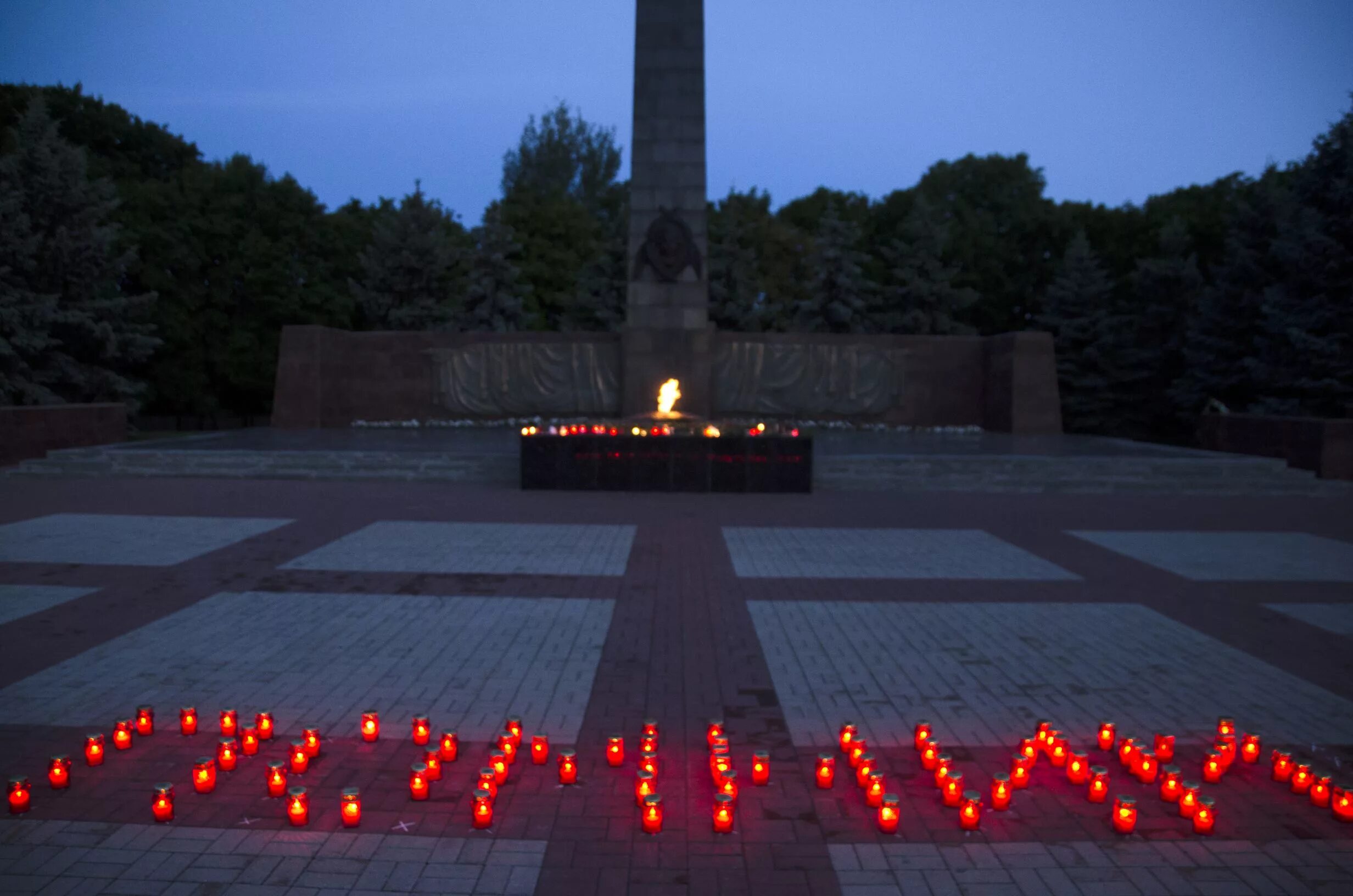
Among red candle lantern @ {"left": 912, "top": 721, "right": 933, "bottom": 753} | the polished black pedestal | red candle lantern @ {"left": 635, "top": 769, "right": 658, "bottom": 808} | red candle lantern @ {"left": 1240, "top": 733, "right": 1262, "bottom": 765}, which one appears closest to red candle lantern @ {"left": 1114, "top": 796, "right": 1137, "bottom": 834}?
red candle lantern @ {"left": 912, "top": 721, "right": 933, "bottom": 753}

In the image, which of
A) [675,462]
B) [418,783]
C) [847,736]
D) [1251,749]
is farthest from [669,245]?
[418,783]

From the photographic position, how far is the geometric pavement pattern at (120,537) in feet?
26.6

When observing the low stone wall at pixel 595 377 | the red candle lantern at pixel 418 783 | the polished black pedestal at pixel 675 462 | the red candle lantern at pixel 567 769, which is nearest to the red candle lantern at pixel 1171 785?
the red candle lantern at pixel 567 769

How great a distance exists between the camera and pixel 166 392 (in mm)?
31281

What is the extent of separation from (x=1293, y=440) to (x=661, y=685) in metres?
14.3

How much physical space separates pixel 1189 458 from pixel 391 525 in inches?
443

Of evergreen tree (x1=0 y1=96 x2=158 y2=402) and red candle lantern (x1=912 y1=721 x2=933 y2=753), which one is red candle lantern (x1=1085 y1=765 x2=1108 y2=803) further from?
evergreen tree (x1=0 y1=96 x2=158 y2=402)

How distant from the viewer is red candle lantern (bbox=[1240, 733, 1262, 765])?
4.18 meters

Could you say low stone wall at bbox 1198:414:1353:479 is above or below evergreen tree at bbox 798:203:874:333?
below

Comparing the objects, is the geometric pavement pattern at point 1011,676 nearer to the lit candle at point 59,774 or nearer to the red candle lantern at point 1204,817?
the red candle lantern at point 1204,817

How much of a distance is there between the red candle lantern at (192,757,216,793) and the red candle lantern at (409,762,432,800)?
2.50ft

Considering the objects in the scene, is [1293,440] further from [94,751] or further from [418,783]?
[94,751]

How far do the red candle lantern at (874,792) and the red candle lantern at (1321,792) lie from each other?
1.68 metres

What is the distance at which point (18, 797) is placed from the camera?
355cm
